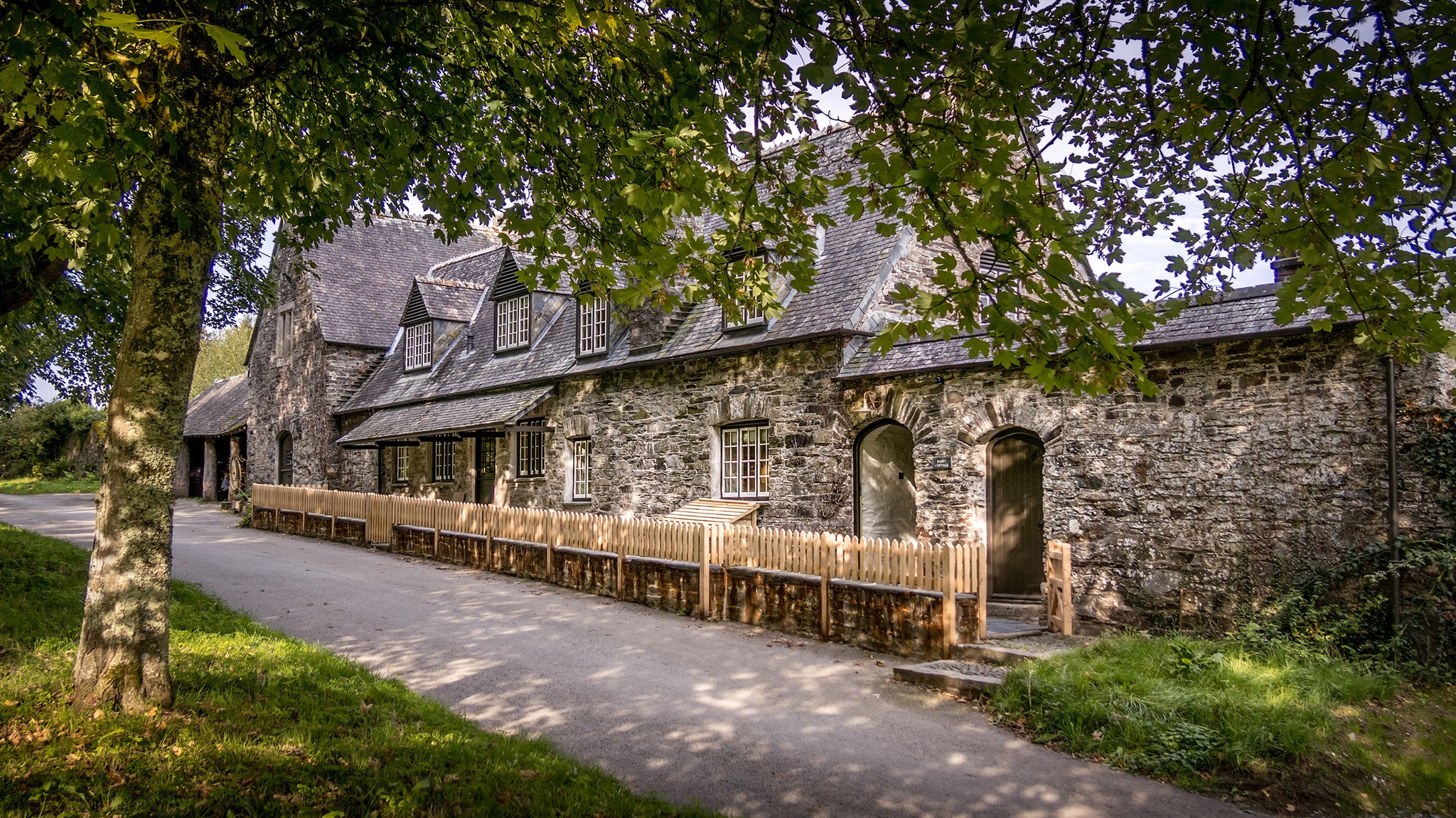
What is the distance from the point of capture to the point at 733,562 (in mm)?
11922

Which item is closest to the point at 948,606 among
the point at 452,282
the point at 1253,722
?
the point at 1253,722

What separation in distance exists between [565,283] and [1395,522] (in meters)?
16.6

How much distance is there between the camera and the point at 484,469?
21859 millimetres

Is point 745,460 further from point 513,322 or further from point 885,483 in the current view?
point 513,322

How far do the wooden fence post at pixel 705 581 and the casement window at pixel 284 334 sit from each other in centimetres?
2216

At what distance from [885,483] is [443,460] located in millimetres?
13200

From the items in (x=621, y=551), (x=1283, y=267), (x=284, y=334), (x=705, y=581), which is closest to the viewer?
(x=1283, y=267)

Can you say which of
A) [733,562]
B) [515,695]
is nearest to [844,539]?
[733,562]

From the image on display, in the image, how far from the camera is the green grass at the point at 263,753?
14.8 feet

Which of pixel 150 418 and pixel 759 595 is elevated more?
pixel 150 418

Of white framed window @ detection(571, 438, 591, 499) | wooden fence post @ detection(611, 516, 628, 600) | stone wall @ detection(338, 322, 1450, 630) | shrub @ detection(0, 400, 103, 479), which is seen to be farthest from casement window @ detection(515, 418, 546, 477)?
shrub @ detection(0, 400, 103, 479)

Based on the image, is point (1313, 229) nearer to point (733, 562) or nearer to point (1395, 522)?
point (1395, 522)

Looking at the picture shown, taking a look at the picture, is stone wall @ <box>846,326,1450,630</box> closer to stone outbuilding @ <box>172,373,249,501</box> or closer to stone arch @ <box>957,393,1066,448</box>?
stone arch @ <box>957,393,1066,448</box>

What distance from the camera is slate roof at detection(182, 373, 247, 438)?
1395 inches
